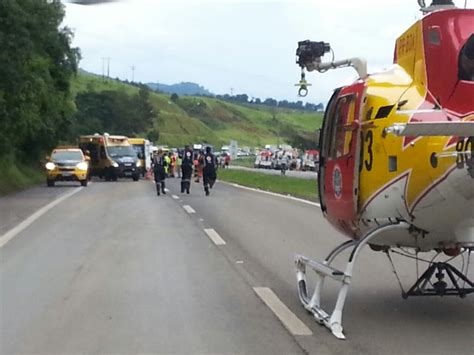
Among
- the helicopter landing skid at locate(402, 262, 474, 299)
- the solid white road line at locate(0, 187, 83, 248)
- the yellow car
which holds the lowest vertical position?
the yellow car

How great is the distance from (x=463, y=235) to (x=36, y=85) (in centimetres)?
3465

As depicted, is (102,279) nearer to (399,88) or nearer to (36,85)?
(399,88)

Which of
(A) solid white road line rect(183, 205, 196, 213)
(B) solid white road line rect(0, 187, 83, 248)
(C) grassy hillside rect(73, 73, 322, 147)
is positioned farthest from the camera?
(C) grassy hillside rect(73, 73, 322, 147)

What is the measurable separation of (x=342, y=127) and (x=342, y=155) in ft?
0.95

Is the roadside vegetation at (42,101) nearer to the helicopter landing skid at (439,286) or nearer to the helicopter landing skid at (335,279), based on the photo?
the helicopter landing skid at (335,279)

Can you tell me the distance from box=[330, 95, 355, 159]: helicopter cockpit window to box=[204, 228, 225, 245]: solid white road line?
25.4 feet

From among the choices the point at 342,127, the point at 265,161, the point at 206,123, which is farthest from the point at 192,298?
the point at 206,123

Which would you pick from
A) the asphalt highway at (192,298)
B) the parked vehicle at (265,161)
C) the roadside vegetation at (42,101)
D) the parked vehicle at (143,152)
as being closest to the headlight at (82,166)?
the roadside vegetation at (42,101)

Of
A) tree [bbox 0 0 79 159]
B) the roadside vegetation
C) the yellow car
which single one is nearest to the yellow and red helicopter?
the roadside vegetation

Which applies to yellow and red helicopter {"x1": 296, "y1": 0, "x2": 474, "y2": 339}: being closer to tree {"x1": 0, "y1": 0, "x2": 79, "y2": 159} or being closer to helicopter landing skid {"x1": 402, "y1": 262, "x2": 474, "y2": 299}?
helicopter landing skid {"x1": 402, "y1": 262, "x2": 474, "y2": 299}

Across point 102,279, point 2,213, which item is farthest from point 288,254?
point 2,213

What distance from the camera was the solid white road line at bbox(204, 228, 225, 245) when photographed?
669 inches

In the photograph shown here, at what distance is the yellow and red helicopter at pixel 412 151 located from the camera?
771 centimetres

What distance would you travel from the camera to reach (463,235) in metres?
8.33
